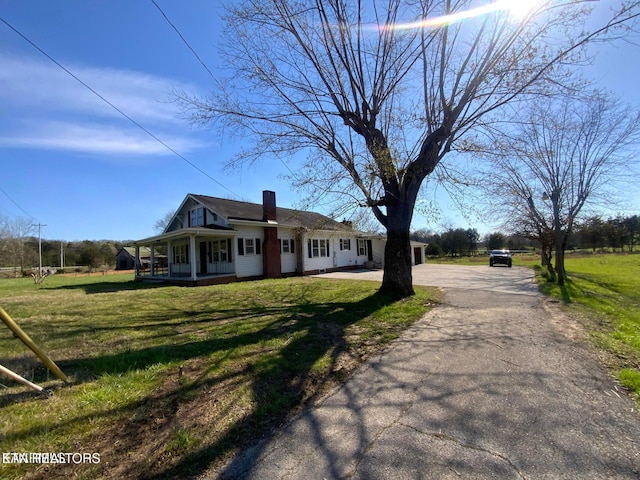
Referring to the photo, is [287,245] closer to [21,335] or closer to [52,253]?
[21,335]

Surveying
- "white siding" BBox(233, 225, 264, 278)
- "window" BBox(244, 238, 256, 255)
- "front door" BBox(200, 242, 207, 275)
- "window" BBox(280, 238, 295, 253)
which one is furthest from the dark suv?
"front door" BBox(200, 242, 207, 275)

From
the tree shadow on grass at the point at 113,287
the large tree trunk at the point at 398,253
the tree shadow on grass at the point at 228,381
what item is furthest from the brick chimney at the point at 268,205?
the tree shadow on grass at the point at 228,381

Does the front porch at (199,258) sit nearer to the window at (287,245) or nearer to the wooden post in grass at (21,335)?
the window at (287,245)

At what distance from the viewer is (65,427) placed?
9.02 feet

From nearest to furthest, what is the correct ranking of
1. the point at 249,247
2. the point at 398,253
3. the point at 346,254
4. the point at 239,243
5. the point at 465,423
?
1. the point at 465,423
2. the point at 398,253
3. the point at 239,243
4. the point at 249,247
5. the point at 346,254

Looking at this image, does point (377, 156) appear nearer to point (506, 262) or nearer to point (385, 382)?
point (385, 382)

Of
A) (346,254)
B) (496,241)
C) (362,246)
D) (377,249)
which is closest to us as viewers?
(346,254)

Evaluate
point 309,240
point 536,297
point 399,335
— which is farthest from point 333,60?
point 309,240

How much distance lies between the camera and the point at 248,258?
1789 cm

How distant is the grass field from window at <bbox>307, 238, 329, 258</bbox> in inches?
524

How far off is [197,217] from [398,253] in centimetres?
1471

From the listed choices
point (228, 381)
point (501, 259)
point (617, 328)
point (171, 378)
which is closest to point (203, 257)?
point (171, 378)

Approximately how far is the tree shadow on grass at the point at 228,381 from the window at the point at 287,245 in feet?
41.7

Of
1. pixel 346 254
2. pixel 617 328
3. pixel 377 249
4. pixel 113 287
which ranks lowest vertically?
pixel 617 328
